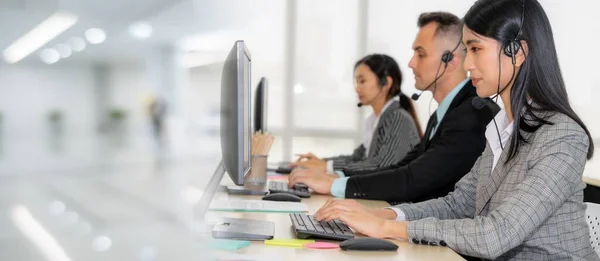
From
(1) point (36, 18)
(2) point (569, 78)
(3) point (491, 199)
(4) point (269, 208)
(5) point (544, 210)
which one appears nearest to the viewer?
(1) point (36, 18)

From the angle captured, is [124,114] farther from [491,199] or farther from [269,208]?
[491,199]

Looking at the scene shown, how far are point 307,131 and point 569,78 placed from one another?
229 cm

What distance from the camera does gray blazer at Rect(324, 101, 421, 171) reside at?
9.33 ft

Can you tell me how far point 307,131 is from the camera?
20.5ft

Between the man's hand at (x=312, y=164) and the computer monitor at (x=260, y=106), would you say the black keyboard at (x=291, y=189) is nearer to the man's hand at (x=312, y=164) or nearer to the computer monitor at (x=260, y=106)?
the computer monitor at (x=260, y=106)

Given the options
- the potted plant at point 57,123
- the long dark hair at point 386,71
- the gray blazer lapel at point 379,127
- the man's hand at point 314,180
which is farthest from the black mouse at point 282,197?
the long dark hair at point 386,71

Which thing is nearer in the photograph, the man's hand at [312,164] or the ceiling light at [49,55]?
the ceiling light at [49,55]

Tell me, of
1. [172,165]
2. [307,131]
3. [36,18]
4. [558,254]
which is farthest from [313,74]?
[36,18]

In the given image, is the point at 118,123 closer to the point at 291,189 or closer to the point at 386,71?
the point at 291,189

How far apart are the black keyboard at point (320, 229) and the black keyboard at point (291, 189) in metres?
0.55

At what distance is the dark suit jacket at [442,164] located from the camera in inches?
79.2

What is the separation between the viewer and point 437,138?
6.84 ft

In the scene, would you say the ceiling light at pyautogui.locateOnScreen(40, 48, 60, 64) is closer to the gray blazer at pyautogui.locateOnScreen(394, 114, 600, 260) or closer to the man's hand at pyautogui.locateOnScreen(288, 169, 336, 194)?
the gray blazer at pyautogui.locateOnScreen(394, 114, 600, 260)

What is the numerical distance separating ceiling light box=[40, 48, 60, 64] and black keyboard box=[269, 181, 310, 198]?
1237mm
